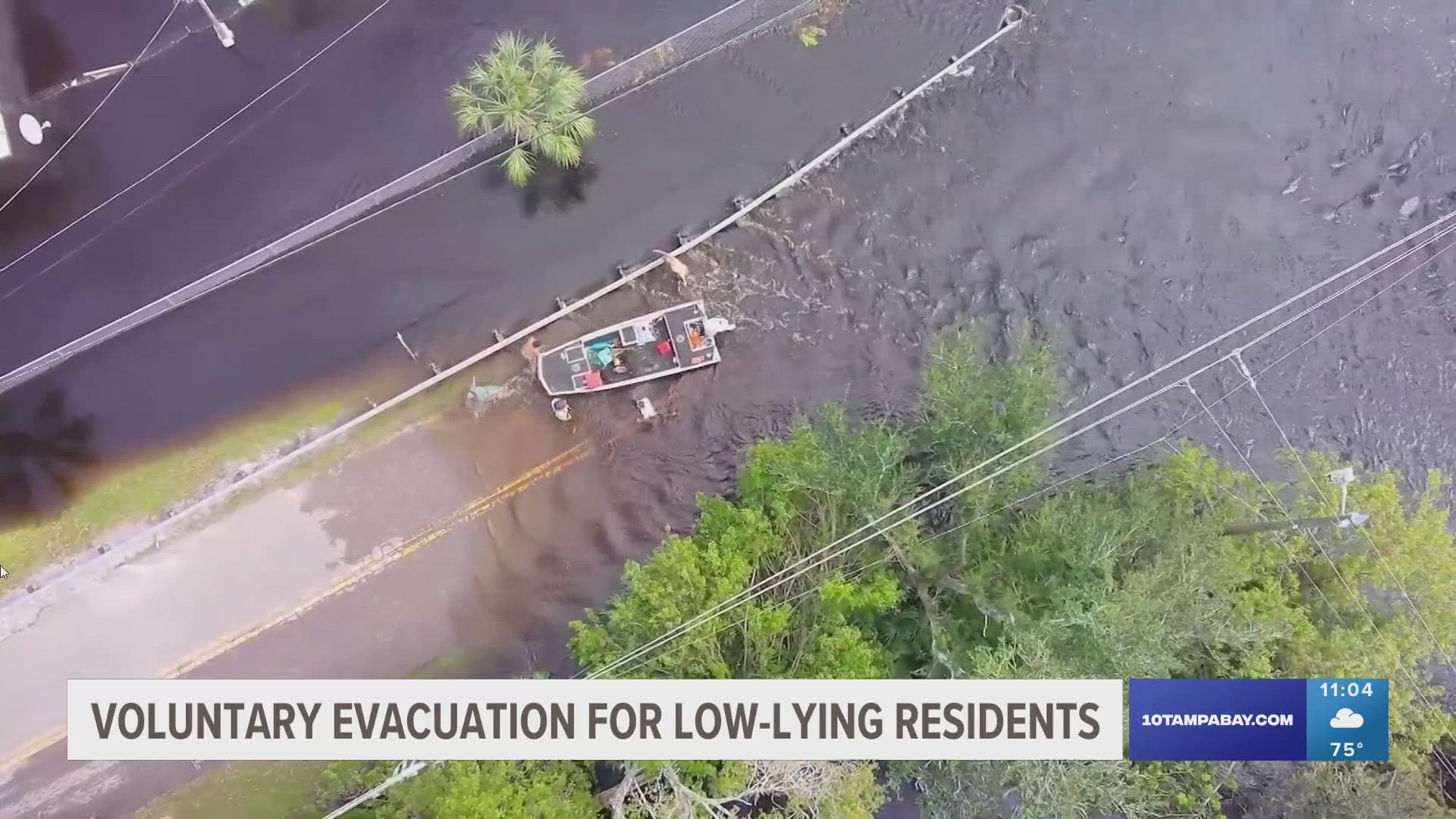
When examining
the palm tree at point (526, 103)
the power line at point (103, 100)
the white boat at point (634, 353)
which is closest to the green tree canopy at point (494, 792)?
the white boat at point (634, 353)

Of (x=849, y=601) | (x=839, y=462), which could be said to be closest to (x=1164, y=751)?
(x=849, y=601)

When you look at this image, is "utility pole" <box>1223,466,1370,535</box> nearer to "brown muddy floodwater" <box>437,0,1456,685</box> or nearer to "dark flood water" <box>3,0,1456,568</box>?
"brown muddy floodwater" <box>437,0,1456,685</box>

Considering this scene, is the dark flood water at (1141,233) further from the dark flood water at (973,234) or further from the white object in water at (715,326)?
the white object in water at (715,326)

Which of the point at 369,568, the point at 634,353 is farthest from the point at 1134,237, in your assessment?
the point at 369,568

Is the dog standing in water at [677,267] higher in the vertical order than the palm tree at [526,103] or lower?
lower

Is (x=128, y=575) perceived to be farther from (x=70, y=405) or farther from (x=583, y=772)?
(x=583, y=772)
